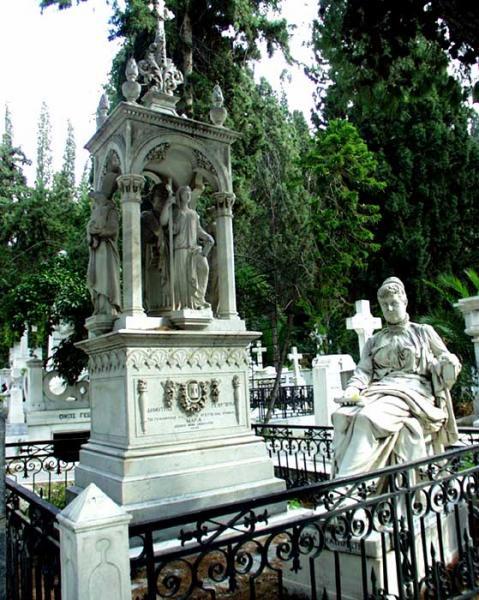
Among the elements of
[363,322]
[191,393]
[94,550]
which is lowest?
[94,550]

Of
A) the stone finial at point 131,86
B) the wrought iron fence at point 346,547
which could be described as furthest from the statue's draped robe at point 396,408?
the stone finial at point 131,86

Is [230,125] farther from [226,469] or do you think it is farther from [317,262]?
[226,469]

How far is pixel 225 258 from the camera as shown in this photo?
706 centimetres

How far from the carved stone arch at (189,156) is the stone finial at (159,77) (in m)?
0.42

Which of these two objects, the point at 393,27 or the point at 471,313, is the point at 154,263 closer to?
the point at 393,27

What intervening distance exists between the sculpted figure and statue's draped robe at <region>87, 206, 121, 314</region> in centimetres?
49

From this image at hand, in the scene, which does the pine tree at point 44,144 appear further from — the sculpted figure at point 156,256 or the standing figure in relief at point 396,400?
the standing figure in relief at point 396,400

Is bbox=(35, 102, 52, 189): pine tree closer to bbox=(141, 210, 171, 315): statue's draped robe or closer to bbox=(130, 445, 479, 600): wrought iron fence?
bbox=(141, 210, 171, 315): statue's draped robe

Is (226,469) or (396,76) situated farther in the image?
(226,469)

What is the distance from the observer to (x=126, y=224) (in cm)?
638

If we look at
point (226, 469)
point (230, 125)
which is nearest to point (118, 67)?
point (230, 125)

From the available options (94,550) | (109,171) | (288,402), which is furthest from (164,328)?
(288,402)

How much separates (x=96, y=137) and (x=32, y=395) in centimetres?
867

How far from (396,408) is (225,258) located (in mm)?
3124
